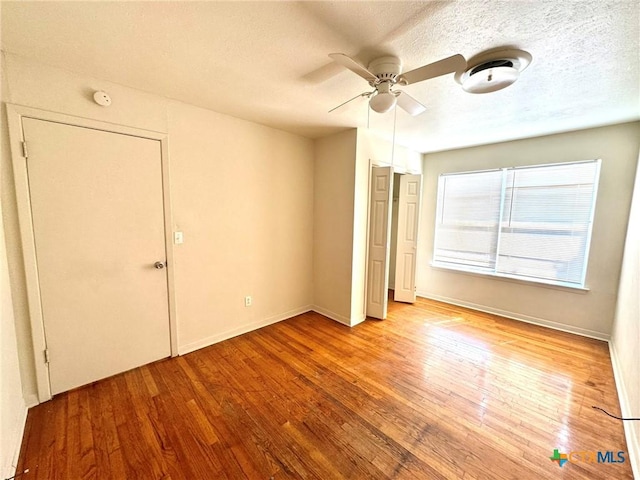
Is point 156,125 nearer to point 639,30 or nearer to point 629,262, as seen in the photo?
point 639,30

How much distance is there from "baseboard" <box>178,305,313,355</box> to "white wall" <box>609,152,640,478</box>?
121 inches

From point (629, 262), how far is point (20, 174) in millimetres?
5205

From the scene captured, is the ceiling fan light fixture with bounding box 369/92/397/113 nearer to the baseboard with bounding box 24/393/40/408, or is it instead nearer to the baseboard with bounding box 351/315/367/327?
the baseboard with bounding box 351/315/367/327

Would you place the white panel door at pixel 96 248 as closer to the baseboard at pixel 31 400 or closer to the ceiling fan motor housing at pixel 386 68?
the baseboard at pixel 31 400

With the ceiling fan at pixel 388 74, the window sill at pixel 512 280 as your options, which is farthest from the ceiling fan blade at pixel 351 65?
the window sill at pixel 512 280

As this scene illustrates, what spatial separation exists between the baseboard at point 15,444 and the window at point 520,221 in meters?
4.71

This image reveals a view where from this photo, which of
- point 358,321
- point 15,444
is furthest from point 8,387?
point 358,321

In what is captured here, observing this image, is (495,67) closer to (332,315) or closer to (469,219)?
(469,219)

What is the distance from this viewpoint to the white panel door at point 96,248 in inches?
72.1

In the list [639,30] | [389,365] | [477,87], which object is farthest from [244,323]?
[639,30]

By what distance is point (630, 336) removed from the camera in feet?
6.52

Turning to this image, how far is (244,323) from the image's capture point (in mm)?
3020

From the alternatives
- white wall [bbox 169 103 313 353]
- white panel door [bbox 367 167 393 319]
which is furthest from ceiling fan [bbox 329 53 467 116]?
white wall [bbox 169 103 313 353]

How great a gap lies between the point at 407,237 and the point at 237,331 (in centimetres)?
283
